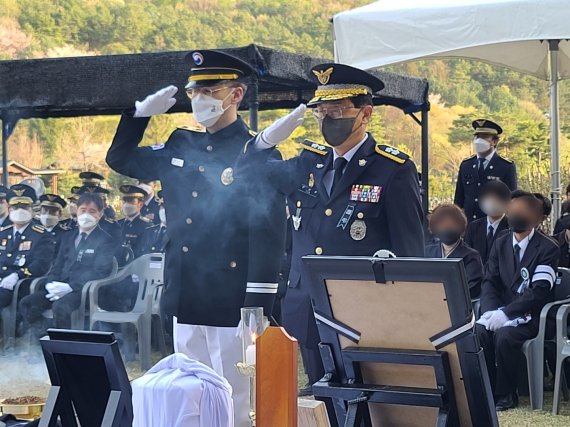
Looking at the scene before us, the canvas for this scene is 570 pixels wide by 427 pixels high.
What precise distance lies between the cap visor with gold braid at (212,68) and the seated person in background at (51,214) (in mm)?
5519

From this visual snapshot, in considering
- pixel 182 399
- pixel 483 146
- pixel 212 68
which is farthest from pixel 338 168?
pixel 483 146

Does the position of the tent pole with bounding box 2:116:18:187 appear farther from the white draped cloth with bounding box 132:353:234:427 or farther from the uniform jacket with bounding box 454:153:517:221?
the white draped cloth with bounding box 132:353:234:427

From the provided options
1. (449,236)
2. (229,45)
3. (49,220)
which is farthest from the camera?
(229,45)

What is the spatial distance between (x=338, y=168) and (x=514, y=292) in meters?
2.84

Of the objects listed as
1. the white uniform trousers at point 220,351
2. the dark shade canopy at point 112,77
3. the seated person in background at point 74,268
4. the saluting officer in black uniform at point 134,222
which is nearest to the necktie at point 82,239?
the seated person in background at point 74,268

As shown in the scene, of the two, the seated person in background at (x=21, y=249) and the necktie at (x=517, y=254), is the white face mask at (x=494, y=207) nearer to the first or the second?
the necktie at (x=517, y=254)

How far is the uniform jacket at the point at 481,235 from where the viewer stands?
7.30 metres

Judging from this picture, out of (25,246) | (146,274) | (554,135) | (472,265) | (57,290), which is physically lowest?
(57,290)

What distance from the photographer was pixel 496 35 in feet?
22.1

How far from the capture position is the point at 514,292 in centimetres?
630

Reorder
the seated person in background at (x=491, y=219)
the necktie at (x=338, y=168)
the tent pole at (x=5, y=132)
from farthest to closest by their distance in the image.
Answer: the tent pole at (x=5, y=132)
the seated person in background at (x=491, y=219)
the necktie at (x=338, y=168)

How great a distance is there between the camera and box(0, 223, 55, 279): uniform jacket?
30.3 feet

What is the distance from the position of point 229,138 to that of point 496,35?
3.42m

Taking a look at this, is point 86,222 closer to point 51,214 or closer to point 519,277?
point 51,214
